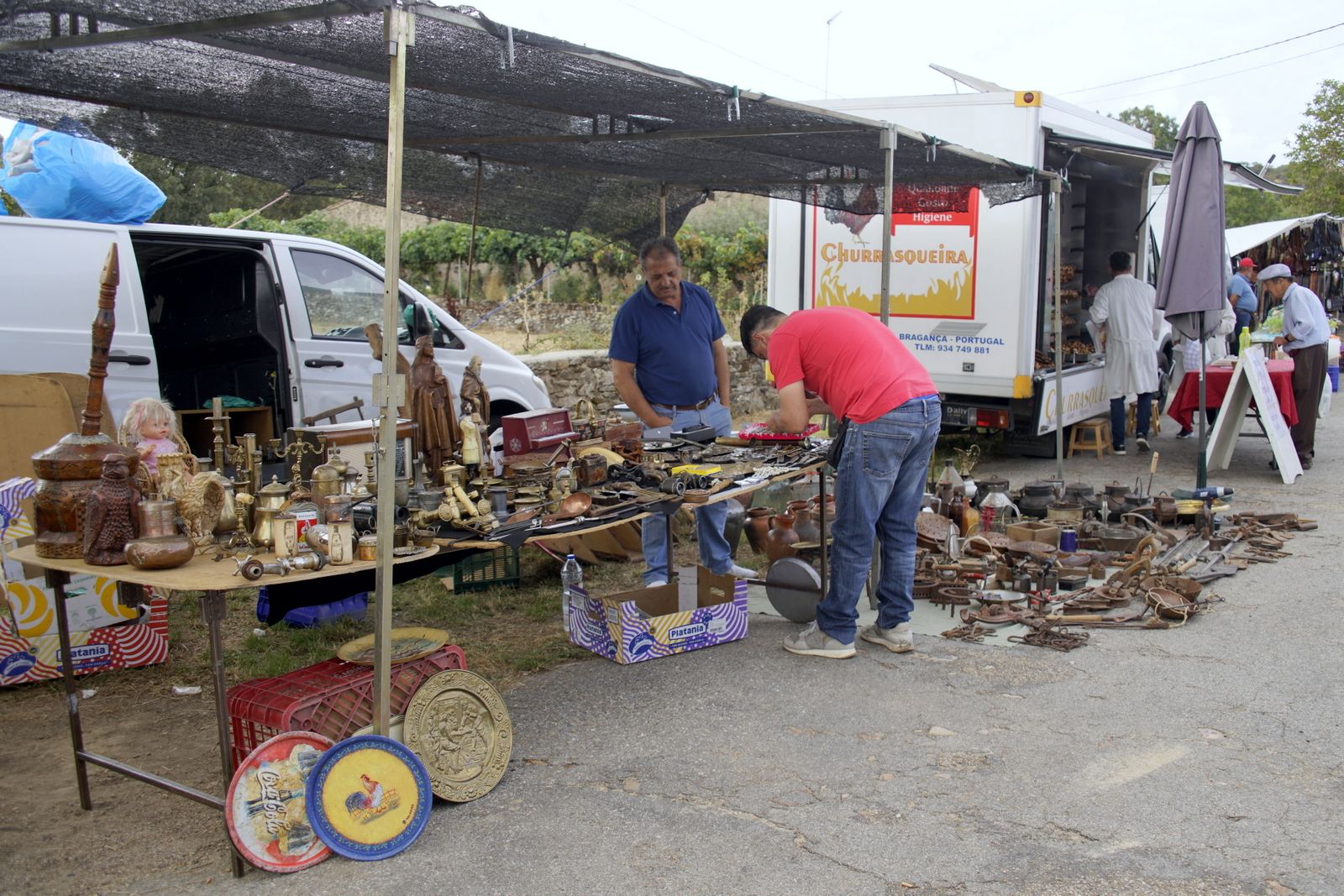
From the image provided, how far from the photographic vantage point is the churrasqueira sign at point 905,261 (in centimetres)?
915

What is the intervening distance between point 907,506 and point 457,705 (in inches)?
88.7

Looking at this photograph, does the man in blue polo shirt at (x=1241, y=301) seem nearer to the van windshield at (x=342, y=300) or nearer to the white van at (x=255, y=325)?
the white van at (x=255, y=325)

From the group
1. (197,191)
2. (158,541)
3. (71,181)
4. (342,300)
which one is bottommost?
(158,541)

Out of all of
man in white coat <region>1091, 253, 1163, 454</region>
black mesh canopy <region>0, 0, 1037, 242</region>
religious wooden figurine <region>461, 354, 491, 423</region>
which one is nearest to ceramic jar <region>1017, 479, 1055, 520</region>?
black mesh canopy <region>0, 0, 1037, 242</region>

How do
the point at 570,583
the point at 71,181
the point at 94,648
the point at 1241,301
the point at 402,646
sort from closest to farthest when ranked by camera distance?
the point at 402,646
the point at 94,648
the point at 570,583
the point at 71,181
the point at 1241,301

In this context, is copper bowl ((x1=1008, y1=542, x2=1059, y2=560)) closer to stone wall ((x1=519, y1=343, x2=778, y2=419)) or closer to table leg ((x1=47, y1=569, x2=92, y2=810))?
table leg ((x1=47, y1=569, x2=92, y2=810))

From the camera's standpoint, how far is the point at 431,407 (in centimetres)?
487

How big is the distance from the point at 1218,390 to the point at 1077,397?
1193mm

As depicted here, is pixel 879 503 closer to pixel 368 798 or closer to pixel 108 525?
pixel 368 798

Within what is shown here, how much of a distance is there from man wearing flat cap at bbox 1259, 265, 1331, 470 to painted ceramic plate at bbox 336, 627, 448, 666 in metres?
8.43

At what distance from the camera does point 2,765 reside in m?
4.07

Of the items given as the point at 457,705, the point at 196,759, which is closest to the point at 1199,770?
the point at 457,705

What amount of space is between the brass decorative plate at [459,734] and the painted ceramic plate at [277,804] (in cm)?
35

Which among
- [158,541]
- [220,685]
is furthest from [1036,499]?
[158,541]
